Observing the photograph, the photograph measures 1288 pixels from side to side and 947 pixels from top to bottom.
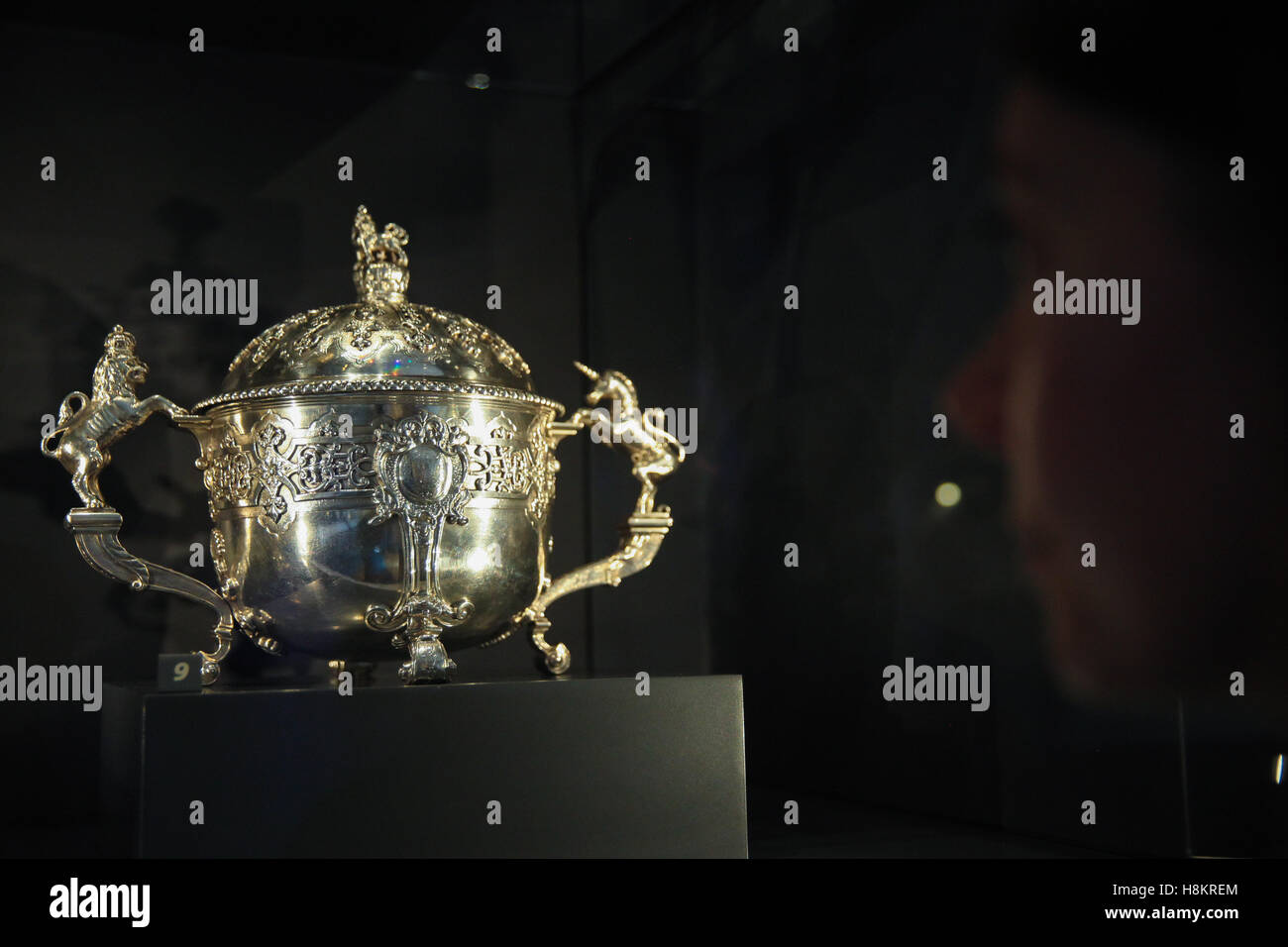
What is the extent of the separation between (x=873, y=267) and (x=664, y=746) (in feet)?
3.97

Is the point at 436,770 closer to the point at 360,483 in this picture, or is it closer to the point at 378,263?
the point at 360,483

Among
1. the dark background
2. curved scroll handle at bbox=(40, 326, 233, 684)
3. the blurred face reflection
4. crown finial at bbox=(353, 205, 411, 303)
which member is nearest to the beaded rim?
curved scroll handle at bbox=(40, 326, 233, 684)

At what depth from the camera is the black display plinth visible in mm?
2133

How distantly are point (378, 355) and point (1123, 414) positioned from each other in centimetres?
130

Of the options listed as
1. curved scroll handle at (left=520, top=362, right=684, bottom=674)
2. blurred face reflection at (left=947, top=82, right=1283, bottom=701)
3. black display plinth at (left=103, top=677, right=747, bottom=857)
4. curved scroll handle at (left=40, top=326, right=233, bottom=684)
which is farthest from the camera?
curved scroll handle at (left=520, top=362, right=684, bottom=674)

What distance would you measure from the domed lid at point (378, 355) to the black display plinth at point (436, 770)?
521 mm

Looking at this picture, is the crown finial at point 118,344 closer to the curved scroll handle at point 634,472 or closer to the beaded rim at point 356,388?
the beaded rim at point 356,388

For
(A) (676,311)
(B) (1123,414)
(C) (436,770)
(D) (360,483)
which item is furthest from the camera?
(A) (676,311)

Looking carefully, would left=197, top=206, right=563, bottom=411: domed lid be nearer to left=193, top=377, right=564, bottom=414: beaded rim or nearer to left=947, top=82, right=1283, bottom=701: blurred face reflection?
left=193, top=377, right=564, bottom=414: beaded rim

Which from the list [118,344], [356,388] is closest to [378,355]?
[356,388]

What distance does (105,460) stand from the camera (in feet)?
8.36

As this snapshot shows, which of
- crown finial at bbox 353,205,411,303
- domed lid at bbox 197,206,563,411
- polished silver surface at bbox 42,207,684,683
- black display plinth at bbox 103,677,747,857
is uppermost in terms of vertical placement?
crown finial at bbox 353,205,411,303

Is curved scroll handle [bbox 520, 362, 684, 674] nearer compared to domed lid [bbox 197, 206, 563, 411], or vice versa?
domed lid [bbox 197, 206, 563, 411]

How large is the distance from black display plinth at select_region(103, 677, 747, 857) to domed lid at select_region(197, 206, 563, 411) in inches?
20.5
